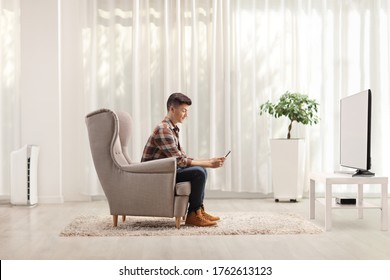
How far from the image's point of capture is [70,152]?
24.1 ft

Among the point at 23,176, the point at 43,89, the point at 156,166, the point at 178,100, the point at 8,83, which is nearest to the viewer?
the point at 156,166

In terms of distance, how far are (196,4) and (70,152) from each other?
2292mm

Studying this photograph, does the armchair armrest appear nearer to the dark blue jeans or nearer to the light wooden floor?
the dark blue jeans

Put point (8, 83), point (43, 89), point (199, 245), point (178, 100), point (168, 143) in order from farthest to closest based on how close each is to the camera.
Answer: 1. point (8, 83)
2. point (43, 89)
3. point (178, 100)
4. point (168, 143)
5. point (199, 245)

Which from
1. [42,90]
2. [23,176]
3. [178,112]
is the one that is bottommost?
[23,176]

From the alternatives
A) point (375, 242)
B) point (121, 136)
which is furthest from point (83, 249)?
point (375, 242)

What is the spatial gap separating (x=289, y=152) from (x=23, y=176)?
2957 millimetres

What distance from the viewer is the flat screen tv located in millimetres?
4883

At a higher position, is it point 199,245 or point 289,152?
point 289,152

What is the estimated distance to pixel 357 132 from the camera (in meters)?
5.16

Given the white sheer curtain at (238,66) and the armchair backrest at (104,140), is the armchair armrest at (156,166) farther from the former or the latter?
the white sheer curtain at (238,66)

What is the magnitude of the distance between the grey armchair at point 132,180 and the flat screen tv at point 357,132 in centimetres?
141

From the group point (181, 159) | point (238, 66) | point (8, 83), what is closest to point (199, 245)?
point (181, 159)

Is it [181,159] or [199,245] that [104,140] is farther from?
[199,245]
